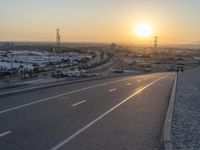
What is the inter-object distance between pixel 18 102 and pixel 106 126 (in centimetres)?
692

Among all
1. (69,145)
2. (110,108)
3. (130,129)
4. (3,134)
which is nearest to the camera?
(69,145)

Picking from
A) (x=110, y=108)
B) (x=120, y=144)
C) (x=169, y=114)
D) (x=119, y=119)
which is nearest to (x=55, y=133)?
(x=120, y=144)

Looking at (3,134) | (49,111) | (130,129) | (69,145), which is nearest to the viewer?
(69,145)

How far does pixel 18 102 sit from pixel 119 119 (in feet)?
19.5

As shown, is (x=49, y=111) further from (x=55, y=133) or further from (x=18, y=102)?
(x=55, y=133)

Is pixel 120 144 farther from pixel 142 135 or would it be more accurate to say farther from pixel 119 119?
pixel 119 119

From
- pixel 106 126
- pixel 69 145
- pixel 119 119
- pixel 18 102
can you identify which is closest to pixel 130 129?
pixel 106 126

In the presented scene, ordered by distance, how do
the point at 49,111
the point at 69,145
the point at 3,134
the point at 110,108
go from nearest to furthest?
the point at 69,145 < the point at 3,134 < the point at 49,111 < the point at 110,108

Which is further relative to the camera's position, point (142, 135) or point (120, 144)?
point (142, 135)

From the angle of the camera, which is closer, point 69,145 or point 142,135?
point 69,145

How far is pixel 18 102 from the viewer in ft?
60.3

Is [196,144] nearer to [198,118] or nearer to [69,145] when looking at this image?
[69,145]

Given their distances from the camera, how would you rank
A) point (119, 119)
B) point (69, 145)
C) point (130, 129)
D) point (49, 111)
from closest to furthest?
point (69, 145)
point (130, 129)
point (119, 119)
point (49, 111)

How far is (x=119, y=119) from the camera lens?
565 inches
